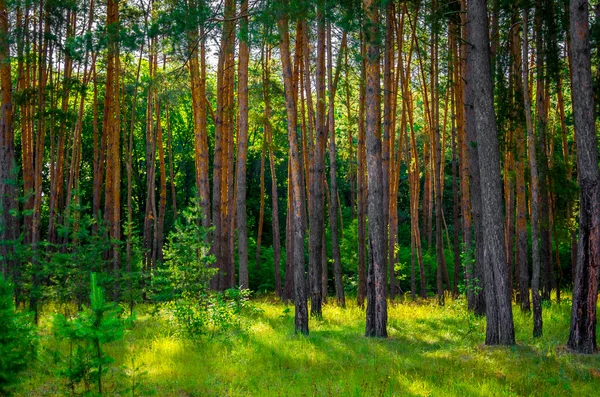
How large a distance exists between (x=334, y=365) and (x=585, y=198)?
183 inches

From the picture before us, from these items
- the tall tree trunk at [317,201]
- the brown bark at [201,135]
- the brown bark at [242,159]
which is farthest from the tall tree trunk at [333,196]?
the brown bark at [201,135]

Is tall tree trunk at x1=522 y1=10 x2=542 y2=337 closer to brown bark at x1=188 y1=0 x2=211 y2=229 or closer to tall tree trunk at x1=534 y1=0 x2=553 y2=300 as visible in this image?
tall tree trunk at x1=534 y1=0 x2=553 y2=300

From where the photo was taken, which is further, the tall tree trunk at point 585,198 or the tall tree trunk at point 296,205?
the tall tree trunk at point 296,205

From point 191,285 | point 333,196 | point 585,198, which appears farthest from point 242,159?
point 585,198

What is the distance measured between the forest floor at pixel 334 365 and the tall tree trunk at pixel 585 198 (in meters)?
0.52

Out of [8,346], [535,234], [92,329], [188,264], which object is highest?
[535,234]

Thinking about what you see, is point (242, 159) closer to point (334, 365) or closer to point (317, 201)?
point (317, 201)

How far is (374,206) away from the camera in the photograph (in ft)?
34.4

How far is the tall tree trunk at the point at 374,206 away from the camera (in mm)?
10469

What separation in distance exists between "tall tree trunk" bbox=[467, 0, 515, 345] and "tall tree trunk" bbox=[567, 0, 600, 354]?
3.47ft

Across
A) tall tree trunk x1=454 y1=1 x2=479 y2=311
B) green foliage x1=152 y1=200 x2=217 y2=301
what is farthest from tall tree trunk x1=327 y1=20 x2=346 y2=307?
green foliage x1=152 y1=200 x2=217 y2=301

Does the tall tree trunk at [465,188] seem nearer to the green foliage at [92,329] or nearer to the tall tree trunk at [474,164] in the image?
the tall tree trunk at [474,164]

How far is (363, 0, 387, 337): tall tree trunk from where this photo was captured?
10.5 meters

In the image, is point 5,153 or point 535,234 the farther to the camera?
point 5,153
